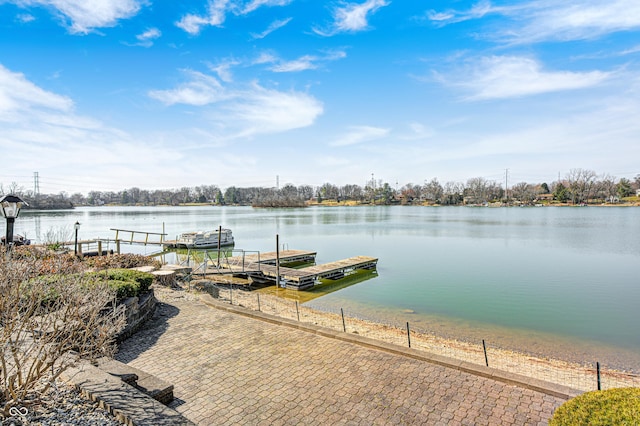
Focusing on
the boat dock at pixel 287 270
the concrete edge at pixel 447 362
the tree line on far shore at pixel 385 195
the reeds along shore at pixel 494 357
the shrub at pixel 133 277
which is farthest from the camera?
the tree line on far shore at pixel 385 195

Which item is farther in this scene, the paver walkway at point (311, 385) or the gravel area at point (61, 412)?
the paver walkway at point (311, 385)

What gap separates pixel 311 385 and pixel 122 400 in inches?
110

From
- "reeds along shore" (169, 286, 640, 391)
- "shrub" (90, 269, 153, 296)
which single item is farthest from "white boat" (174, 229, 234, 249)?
"shrub" (90, 269, 153, 296)

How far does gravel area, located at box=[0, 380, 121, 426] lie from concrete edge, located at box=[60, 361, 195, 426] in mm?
76

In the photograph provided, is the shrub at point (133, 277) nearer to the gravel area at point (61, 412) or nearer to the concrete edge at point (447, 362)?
the concrete edge at point (447, 362)

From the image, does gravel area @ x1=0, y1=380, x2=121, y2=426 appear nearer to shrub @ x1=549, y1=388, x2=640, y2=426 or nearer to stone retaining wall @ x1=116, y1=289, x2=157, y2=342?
stone retaining wall @ x1=116, y1=289, x2=157, y2=342

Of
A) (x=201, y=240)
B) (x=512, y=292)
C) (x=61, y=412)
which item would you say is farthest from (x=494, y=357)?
(x=201, y=240)

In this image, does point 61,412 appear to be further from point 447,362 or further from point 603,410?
point 447,362

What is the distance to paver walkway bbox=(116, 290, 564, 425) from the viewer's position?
5.09 metres

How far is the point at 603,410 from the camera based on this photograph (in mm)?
3332

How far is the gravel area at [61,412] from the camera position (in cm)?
380

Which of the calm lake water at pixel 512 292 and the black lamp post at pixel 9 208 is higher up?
the black lamp post at pixel 9 208

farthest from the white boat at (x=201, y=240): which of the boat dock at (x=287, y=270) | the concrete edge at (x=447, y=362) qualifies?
the concrete edge at (x=447, y=362)

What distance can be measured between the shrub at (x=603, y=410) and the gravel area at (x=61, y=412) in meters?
4.77
